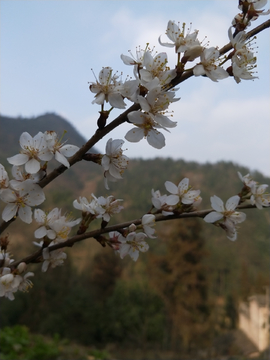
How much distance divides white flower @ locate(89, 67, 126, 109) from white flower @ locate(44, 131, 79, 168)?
11 cm

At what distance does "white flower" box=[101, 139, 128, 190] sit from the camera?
0.66 m

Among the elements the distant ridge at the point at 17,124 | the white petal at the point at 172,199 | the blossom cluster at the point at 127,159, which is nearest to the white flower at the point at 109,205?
the blossom cluster at the point at 127,159

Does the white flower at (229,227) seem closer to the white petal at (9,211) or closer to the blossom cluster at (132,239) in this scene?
the blossom cluster at (132,239)

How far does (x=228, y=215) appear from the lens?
31.4 inches

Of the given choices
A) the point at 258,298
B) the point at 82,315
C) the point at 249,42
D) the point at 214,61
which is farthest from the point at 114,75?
the point at 258,298

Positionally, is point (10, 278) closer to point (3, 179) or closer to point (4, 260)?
point (4, 260)

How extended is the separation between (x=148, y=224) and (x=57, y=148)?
0.92 feet

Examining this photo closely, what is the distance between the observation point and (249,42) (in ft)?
2.44

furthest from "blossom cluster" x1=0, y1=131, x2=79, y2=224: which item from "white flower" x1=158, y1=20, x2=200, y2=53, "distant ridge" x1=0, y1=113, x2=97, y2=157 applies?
"distant ridge" x1=0, y1=113, x2=97, y2=157

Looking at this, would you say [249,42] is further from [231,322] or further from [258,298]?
[231,322]

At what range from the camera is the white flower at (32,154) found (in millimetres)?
639

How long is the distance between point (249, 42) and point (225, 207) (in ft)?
1.33

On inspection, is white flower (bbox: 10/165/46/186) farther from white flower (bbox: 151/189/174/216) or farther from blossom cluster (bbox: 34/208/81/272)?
white flower (bbox: 151/189/174/216)

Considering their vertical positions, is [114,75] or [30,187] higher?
[114,75]
